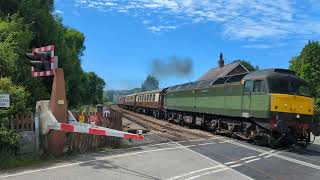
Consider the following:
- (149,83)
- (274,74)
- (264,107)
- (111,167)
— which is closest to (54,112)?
(111,167)

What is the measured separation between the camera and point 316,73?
68.1m

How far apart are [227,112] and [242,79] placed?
7.60ft

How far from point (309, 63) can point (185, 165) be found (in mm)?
61143

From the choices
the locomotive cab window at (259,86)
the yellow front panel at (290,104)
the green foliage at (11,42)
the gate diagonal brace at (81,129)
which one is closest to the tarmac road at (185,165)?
the gate diagonal brace at (81,129)

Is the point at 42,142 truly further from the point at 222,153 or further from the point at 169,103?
the point at 169,103

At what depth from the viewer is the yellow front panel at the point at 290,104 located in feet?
62.1

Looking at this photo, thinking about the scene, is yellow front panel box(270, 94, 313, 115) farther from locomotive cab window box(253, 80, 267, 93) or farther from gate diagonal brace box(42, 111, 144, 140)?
gate diagonal brace box(42, 111, 144, 140)

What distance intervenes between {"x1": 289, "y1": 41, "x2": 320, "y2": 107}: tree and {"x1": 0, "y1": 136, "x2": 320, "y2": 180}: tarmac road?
5128cm

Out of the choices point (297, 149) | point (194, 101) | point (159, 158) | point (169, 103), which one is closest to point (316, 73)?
point (169, 103)

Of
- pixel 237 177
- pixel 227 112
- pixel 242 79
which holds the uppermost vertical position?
pixel 242 79

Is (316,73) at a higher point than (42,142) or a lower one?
higher

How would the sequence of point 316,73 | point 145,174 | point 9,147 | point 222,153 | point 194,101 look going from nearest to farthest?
1. point 145,174
2. point 9,147
3. point 222,153
4. point 194,101
5. point 316,73

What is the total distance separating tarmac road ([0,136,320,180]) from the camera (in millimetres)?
11477

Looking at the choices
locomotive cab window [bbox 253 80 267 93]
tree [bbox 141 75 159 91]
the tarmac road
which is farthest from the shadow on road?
tree [bbox 141 75 159 91]
